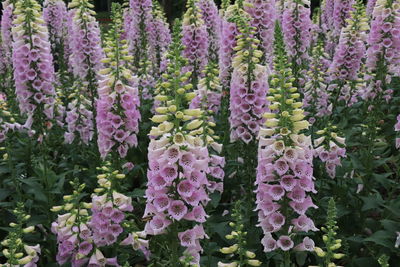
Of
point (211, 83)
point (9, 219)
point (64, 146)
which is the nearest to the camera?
point (9, 219)

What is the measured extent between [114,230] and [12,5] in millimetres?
5371

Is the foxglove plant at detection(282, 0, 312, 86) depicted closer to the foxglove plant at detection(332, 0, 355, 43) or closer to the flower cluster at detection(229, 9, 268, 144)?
the foxglove plant at detection(332, 0, 355, 43)

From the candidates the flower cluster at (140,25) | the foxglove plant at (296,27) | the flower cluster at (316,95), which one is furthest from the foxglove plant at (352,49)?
the flower cluster at (140,25)

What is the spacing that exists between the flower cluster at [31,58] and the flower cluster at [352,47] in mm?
3827

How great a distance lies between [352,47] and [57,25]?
645 cm

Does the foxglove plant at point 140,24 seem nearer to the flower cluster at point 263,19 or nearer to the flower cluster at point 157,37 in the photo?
the flower cluster at point 157,37

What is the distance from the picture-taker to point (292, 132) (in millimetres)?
3242

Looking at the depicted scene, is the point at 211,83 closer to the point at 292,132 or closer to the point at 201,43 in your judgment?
the point at 201,43

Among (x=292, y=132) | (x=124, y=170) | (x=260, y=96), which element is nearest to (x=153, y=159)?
(x=292, y=132)

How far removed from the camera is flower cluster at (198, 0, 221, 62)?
879cm

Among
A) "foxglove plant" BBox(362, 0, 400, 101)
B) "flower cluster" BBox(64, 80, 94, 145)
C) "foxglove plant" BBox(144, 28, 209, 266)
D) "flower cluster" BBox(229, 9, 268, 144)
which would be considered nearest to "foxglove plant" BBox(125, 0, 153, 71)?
"flower cluster" BBox(64, 80, 94, 145)

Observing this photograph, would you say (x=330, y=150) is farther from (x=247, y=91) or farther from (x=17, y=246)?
(x=17, y=246)

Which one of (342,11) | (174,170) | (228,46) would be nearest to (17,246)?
(174,170)

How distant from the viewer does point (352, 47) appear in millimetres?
6500
